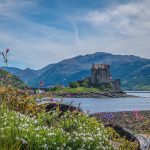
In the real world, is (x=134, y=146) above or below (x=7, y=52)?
below

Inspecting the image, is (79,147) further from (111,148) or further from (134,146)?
(134,146)

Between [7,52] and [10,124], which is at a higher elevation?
[7,52]

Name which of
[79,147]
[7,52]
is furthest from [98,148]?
[7,52]

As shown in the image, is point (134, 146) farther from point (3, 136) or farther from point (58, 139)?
point (3, 136)

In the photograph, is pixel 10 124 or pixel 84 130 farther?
pixel 84 130

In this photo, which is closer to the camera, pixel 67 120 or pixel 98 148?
pixel 98 148

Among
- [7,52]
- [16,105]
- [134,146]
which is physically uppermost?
[7,52]

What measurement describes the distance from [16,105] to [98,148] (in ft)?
19.4

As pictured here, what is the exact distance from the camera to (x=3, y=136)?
36.8 ft

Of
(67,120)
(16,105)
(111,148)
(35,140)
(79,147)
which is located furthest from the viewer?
(16,105)

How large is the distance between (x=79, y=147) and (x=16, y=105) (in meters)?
5.92

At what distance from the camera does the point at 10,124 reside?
12172mm

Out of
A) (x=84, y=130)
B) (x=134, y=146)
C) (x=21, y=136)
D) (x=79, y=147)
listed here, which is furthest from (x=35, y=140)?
(x=134, y=146)

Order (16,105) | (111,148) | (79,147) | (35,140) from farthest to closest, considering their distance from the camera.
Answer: (16,105), (111,148), (79,147), (35,140)
